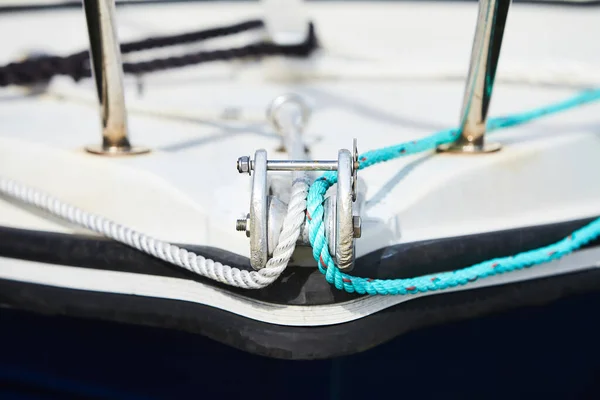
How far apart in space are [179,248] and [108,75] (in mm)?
335

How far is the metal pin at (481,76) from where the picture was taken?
0.93 meters

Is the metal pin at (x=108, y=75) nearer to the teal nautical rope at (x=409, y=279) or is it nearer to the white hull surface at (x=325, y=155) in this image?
the white hull surface at (x=325, y=155)

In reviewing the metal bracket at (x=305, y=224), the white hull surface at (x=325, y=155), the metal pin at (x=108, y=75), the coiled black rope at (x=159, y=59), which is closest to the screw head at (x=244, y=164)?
the metal bracket at (x=305, y=224)

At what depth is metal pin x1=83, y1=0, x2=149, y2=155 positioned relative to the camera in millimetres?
956

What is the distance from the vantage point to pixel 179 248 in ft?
2.88

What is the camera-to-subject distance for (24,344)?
3.66 feet

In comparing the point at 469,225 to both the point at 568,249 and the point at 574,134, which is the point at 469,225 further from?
the point at 574,134

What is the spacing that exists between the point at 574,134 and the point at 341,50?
97 cm

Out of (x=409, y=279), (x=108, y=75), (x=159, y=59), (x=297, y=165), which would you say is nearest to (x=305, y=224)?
(x=297, y=165)

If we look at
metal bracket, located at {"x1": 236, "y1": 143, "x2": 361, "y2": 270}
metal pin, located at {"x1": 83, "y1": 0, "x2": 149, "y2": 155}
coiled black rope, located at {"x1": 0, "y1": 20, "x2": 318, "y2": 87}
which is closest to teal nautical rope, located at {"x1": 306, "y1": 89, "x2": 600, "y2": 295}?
metal bracket, located at {"x1": 236, "y1": 143, "x2": 361, "y2": 270}

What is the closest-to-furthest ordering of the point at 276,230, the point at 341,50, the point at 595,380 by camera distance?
1. the point at 276,230
2. the point at 595,380
3. the point at 341,50

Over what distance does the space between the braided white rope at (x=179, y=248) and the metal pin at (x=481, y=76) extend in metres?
0.36

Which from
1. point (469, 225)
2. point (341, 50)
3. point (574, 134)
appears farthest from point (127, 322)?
point (341, 50)

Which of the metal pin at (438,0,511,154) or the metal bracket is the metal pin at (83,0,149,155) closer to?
the metal bracket
